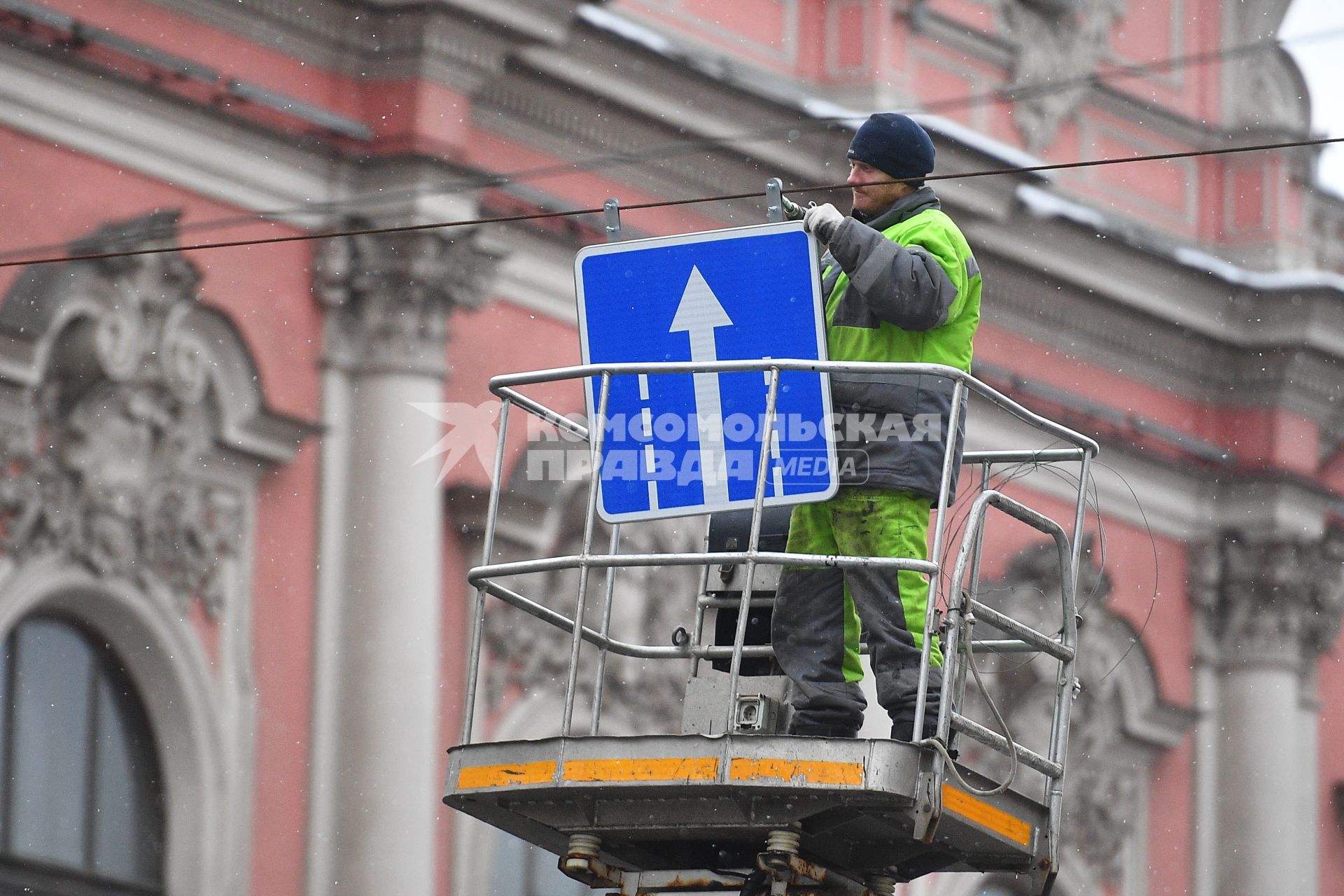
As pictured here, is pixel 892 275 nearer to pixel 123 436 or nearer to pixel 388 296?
pixel 123 436

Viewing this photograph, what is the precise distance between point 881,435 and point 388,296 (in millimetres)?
7803

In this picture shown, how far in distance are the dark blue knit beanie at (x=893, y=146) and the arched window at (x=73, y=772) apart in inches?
270

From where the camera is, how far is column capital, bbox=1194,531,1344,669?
19.5 meters

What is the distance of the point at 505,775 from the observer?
682cm

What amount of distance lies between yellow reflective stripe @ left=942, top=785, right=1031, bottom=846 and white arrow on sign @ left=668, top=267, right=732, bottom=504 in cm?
91

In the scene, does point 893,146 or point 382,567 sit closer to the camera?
point 893,146

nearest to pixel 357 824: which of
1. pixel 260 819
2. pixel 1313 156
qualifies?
pixel 260 819

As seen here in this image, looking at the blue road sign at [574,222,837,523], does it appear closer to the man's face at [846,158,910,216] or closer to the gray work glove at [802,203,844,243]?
the gray work glove at [802,203,844,243]

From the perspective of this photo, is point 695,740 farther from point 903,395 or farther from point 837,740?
point 903,395

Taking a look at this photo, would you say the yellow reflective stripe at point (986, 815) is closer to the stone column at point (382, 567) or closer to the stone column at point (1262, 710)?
the stone column at point (382, 567)

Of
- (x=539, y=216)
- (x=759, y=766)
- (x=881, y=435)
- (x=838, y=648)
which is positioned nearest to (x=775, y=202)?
(x=881, y=435)

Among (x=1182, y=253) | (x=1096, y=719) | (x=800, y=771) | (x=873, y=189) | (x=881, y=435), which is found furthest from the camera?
(x=1182, y=253)

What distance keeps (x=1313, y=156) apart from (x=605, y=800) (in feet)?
48.3

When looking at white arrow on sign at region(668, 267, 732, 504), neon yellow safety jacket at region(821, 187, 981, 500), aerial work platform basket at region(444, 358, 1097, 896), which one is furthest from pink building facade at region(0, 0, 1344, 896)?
neon yellow safety jacket at region(821, 187, 981, 500)
